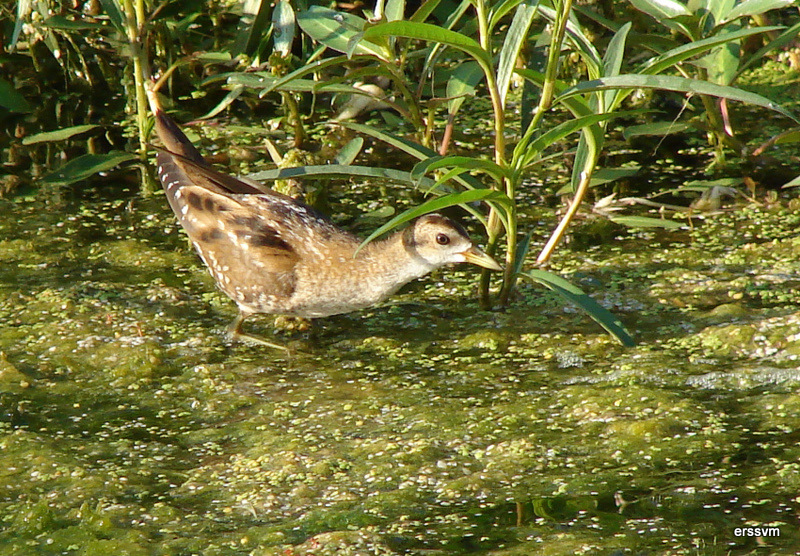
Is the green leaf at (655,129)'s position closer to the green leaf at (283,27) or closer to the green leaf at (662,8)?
the green leaf at (662,8)

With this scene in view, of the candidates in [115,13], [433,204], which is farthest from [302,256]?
[115,13]

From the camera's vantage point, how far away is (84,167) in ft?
16.9

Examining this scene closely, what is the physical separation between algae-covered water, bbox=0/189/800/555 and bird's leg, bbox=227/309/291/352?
1.4 inches

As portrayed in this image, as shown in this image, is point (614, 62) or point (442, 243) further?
point (442, 243)

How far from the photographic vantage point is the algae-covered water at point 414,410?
2.92m

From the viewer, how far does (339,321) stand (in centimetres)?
438

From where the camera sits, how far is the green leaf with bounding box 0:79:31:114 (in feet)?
18.7

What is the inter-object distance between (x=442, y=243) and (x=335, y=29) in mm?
1061

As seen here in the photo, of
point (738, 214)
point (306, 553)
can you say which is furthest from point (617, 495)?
point (738, 214)

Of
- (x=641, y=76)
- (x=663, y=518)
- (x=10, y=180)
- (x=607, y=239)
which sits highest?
(x=641, y=76)

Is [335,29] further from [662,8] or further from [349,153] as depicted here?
[662,8]

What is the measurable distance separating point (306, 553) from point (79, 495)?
2.75 feet

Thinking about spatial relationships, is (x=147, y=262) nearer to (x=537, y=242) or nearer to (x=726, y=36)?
(x=537, y=242)

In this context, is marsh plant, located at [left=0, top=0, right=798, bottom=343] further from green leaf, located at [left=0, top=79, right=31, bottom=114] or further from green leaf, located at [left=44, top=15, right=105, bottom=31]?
green leaf, located at [left=0, top=79, right=31, bottom=114]
